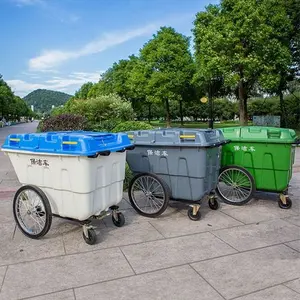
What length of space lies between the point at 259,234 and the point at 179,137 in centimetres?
171

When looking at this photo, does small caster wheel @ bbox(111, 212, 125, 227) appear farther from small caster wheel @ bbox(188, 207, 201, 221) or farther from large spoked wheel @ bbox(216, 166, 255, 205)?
large spoked wheel @ bbox(216, 166, 255, 205)

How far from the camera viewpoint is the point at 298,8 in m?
20.4

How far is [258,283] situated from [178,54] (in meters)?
27.5

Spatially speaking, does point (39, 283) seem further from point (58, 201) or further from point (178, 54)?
point (178, 54)

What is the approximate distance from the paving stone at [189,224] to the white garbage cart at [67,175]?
785mm

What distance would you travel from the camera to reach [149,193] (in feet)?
16.0

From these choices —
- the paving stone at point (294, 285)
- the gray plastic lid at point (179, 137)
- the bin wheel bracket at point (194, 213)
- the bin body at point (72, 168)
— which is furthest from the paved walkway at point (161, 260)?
the gray plastic lid at point (179, 137)

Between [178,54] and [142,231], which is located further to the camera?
[178,54]

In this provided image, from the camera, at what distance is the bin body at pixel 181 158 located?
441cm

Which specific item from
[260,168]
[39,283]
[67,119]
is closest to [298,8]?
[67,119]

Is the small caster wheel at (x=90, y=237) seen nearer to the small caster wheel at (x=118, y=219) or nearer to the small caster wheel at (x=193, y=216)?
the small caster wheel at (x=118, y=219)

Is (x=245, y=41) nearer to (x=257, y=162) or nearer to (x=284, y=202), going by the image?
(x=257, y=162)

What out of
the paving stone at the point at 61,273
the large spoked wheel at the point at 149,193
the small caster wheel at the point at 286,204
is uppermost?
the large spoked wheel at the point at 149,193

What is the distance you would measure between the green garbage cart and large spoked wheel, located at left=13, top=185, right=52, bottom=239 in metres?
3.06
